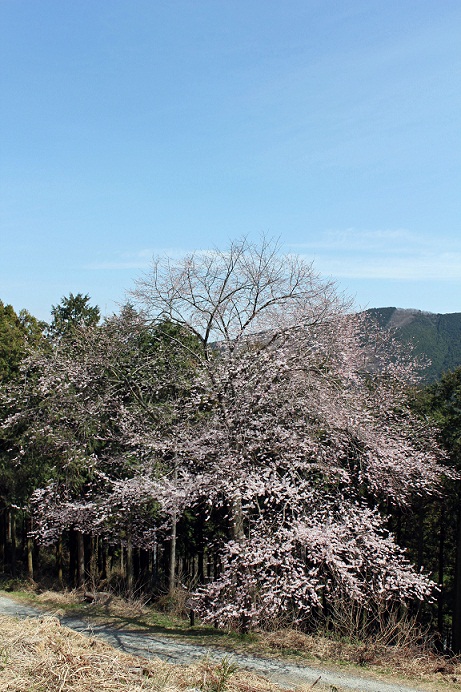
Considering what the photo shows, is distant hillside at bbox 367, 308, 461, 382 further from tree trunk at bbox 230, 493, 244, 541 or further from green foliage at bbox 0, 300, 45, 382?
tree trunk at bbox 230, 493, 244, 541

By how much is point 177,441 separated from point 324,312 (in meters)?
4.07

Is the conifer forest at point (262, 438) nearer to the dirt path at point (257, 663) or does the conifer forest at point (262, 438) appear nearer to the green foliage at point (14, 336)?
the dirt path at point (257, 663)

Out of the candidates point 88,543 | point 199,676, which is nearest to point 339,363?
point 199,676

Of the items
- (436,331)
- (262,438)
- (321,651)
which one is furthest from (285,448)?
(436,331)

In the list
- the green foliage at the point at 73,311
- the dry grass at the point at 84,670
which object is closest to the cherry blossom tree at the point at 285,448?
the dry grass at the point at 84,670

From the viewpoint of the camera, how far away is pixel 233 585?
10.2 m

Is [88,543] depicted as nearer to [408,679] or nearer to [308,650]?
[308,650]

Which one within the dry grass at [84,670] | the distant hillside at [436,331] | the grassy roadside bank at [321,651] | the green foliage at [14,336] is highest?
the distant hillside at [436,331]

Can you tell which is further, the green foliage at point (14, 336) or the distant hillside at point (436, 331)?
the distant hillside at point (436, 331)

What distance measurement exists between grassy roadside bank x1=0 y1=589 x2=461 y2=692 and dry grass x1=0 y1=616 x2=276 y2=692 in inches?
12.7

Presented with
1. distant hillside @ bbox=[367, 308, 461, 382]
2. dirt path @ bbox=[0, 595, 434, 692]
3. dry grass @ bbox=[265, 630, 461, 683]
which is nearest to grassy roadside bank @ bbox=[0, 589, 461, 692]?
dry grass @ bbox=[265, 630, 461, 683]

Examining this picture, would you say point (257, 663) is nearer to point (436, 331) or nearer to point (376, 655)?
point (376, 655)

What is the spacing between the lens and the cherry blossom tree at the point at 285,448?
10.0 m

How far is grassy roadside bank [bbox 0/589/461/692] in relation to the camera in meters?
8.20
